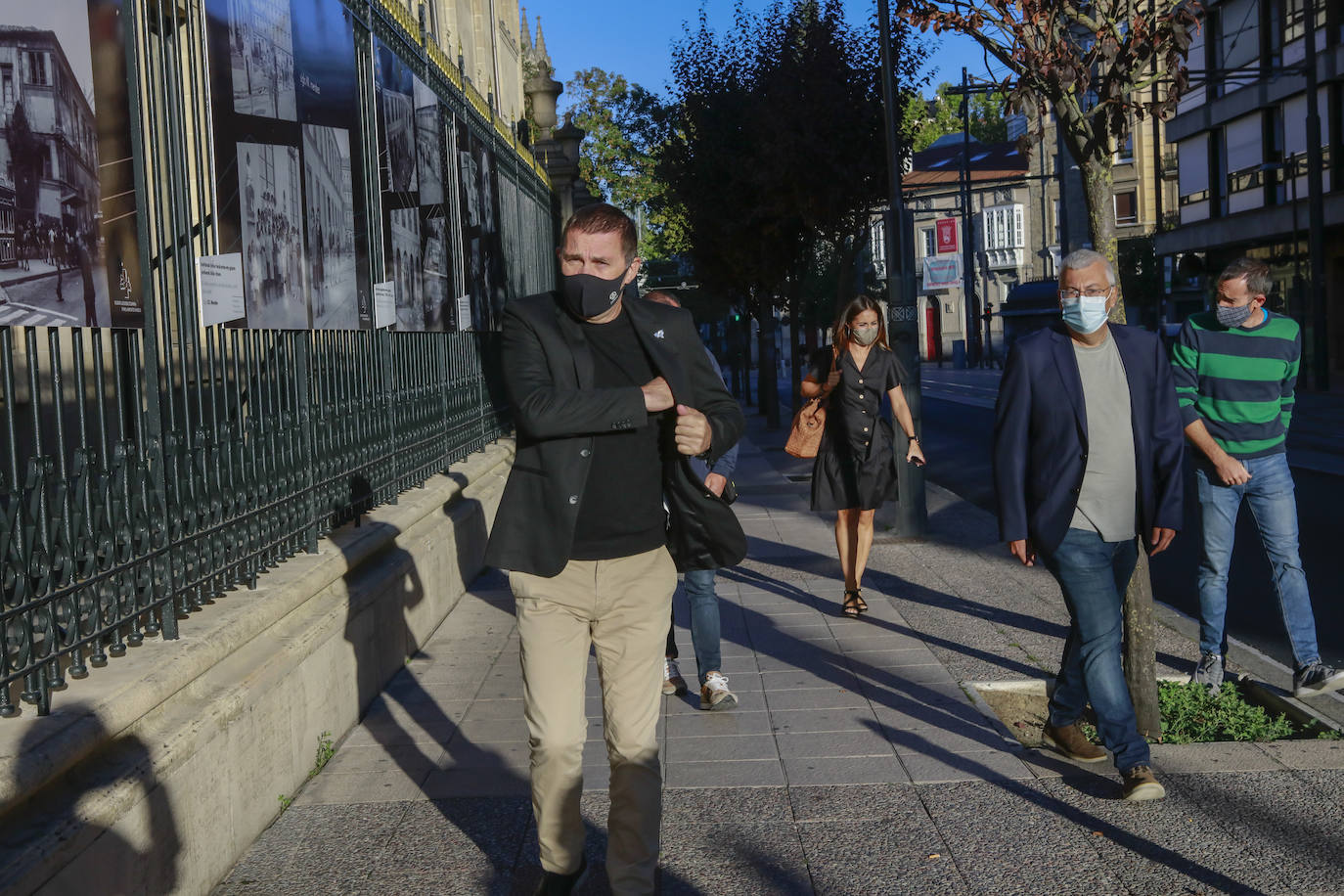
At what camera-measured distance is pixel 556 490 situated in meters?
3.89

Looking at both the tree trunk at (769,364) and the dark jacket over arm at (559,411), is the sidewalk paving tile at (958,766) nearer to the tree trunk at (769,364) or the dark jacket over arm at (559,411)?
the dark jacket over arm at (559,411)

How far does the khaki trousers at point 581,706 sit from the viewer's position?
397 centimetres

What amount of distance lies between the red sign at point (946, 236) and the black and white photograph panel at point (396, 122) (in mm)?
60943

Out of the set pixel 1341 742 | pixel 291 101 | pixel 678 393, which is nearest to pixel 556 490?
pixel 678 393

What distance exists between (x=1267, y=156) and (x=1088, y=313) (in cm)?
3835

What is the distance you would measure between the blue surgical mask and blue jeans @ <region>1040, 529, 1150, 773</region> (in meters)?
0.70

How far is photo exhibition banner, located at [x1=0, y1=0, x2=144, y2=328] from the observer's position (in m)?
4.86

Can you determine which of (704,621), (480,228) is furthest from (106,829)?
(480,228)

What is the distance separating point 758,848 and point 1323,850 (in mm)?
1687

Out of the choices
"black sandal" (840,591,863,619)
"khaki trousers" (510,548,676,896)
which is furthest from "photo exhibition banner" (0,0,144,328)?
"black sandal" (840,591,863,619)

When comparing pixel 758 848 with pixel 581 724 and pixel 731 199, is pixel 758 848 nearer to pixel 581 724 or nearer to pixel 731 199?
pixel 581 724

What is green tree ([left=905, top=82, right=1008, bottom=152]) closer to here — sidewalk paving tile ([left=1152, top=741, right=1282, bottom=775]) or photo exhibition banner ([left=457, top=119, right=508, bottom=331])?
photo exhibition banner ([left=457, top=119, right=508, bottom=331])

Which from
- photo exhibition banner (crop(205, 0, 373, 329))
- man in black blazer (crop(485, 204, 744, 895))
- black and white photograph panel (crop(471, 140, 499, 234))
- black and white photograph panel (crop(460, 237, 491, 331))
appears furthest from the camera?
black and white photograph panel (crop(471, 140, 499, 234))

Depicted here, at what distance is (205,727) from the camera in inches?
169
